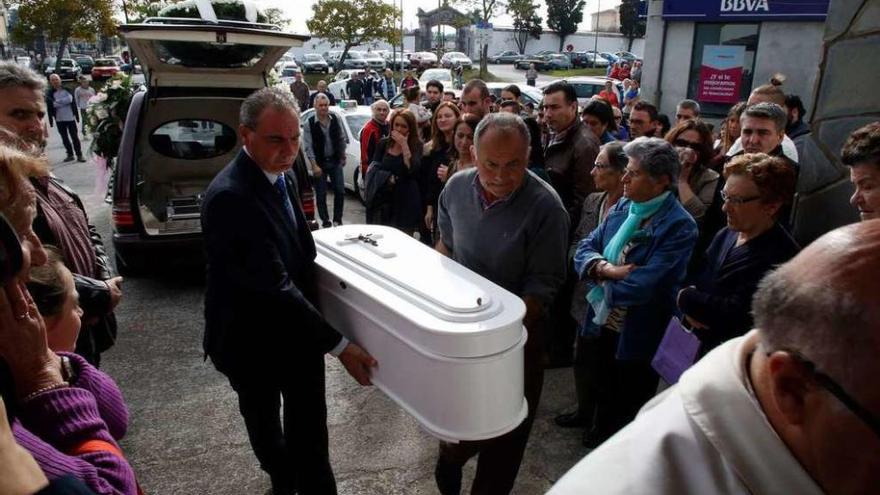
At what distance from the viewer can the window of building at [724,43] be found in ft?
37.1

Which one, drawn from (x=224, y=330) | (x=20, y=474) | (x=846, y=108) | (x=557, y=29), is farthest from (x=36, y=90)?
(x=557, y=29)

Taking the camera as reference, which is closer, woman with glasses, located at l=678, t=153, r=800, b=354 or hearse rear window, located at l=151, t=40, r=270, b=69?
woman with glasses, located at l=678, t=153, r=800, b=354

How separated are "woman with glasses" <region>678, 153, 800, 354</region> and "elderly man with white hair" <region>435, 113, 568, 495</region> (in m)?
0.64

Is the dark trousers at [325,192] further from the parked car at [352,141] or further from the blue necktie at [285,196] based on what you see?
the blue necktie at [285,196]

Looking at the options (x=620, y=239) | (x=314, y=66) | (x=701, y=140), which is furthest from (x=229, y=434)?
(x=314, y=66)

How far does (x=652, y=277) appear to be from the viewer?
267 centimetres

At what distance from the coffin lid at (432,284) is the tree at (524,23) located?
177 ft

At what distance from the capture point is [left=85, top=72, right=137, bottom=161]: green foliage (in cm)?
598

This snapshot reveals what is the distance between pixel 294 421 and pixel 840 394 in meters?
2.13

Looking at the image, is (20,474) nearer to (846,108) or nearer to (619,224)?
(619,224)

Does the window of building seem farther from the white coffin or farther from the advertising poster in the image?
the white coffin

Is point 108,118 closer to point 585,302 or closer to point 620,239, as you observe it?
point 585,302

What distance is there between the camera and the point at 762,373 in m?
0.89

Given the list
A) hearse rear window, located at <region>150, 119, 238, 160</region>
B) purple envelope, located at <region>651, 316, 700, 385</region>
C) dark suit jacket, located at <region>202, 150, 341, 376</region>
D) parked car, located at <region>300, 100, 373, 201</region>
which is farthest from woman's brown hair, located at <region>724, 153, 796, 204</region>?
parked car, located at <region>300, 100, 373, 201</region>
